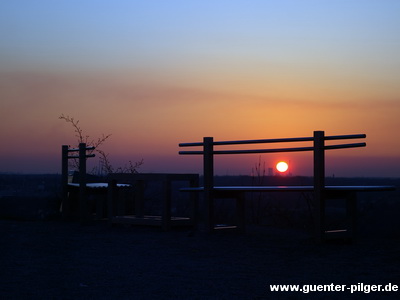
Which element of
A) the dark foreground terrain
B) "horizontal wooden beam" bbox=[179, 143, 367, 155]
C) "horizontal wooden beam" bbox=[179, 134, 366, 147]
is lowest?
the dark foreground terrain

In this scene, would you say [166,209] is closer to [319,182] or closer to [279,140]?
[279,140]

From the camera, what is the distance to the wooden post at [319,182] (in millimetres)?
8688

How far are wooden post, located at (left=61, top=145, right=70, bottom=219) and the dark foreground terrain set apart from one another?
128 inches

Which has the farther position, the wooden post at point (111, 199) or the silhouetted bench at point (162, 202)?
the wooden post at point (111, 199)

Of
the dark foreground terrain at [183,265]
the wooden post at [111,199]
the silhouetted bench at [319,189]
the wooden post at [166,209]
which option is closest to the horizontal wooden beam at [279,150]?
the silhouetted bench at [319,189]

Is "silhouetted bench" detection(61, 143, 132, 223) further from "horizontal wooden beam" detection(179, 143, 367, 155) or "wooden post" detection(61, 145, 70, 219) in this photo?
"horizontal wooden beam" detection(179, 143, 367, 155)

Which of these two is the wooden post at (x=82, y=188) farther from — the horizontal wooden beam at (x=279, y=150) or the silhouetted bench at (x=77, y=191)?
the horizontal wooden beam at (x=279, y=150)

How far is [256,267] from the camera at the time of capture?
21.7 feet

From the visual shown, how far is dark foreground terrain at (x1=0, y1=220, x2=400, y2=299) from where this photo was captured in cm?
531

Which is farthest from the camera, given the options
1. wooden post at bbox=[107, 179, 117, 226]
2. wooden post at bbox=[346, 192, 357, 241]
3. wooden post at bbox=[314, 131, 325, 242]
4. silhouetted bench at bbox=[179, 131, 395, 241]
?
wooden post at bbox=[107, 179, 117, 226]

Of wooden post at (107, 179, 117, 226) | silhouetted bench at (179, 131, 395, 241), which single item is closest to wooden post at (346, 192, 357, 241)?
silhouetted bench at (179, 131, 395, 241)

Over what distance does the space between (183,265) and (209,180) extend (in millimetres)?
3401

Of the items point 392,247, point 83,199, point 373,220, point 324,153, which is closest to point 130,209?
point 83,199

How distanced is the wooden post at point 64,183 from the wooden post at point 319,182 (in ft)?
21.3
